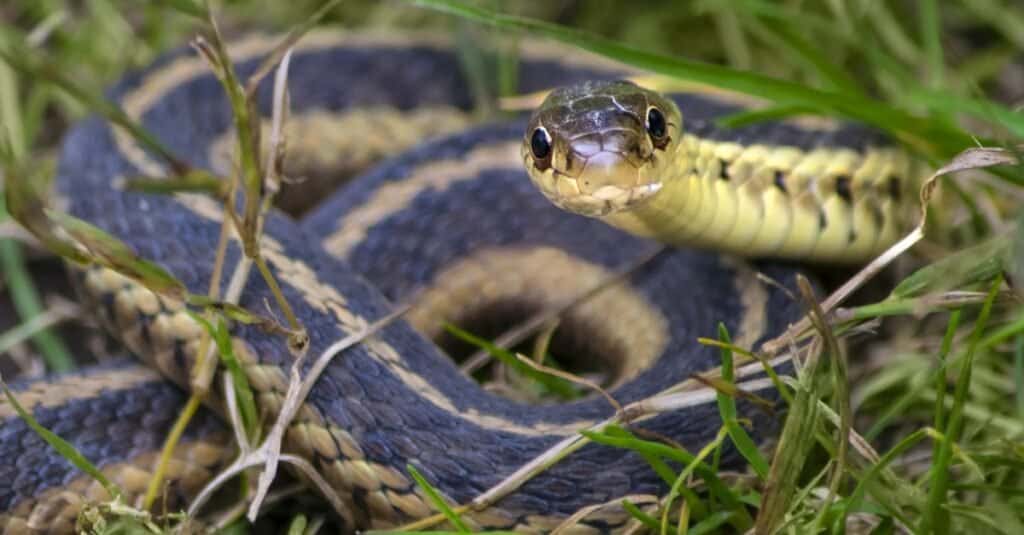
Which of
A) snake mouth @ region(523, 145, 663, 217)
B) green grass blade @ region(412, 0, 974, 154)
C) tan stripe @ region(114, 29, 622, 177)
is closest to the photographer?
snake mouth @ region(523, 145, 663, 217)

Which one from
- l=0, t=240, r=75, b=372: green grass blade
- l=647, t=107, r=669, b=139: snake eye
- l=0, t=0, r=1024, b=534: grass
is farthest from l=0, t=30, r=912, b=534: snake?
l=0, t=240, r=75, b=372: green grass blade

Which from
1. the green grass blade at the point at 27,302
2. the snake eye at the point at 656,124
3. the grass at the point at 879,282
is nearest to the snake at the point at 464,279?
the snake eye at the point at 656,124

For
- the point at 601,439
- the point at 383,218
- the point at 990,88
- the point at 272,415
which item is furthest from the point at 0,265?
the point at 990,88

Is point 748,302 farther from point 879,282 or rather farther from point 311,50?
point 311,50

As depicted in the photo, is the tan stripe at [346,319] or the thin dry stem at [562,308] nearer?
the tan stripe at [346,319]

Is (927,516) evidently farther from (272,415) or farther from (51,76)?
(51,76)

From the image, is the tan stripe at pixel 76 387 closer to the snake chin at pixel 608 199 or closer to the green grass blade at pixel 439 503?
the green grass blade at pixel 439 503

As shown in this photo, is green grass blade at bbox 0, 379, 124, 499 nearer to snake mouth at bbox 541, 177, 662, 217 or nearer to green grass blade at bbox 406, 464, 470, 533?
green grass blade at bbox 406, 464, 470, 533
